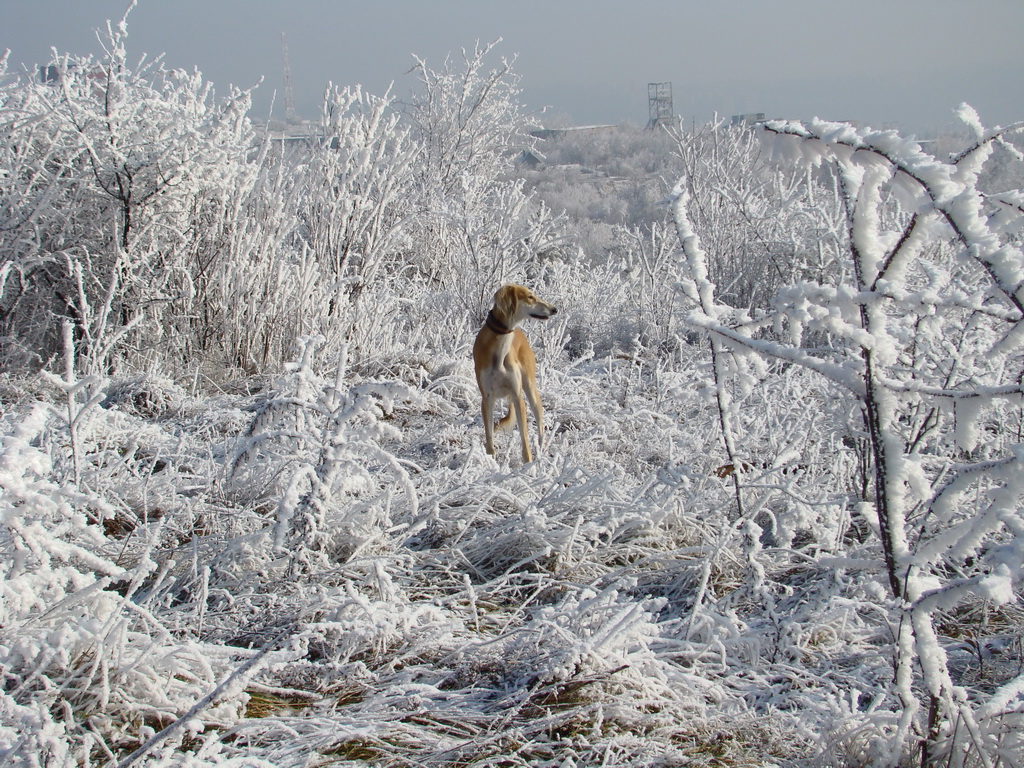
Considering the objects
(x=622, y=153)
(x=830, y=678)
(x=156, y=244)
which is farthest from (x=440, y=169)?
(x=622, y=153)

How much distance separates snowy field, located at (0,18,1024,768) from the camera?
113 centimetres

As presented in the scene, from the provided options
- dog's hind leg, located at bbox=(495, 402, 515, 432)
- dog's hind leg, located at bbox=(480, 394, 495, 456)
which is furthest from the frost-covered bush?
dog's hind leg, located at bbox=(495, 402, 515, 432)

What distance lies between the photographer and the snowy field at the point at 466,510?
3.70 feet

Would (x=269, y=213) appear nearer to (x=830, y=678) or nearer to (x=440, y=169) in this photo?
(x=830, y=678)

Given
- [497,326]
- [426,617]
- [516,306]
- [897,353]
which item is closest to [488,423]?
[497,326]

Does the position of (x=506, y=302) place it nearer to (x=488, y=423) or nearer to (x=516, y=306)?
(x=516, y=306)

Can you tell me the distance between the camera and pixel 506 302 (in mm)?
3766

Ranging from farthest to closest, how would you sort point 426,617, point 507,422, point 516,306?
point 507,422 → point 516,306 → point 426,617

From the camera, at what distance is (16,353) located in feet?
15.0

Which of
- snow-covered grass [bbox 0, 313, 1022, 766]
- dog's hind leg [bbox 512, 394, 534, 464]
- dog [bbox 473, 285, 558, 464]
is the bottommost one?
snow-covered grass [bbox 0, 313, 1022, 766]

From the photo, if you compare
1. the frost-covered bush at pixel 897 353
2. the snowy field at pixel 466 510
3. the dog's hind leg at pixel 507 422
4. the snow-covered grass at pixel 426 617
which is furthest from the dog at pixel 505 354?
the frost-covered bush at pixel 897 353

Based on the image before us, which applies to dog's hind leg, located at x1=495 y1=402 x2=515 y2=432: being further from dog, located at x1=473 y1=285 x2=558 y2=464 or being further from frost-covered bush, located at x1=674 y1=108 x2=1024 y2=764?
frost-covered bush, located at x1=674 y1=108 x2=1024 y2=764

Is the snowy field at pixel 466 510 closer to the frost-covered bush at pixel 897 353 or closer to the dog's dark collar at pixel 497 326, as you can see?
the frost-covered bush at pixel 897 353

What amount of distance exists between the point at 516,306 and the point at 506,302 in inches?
2.1
